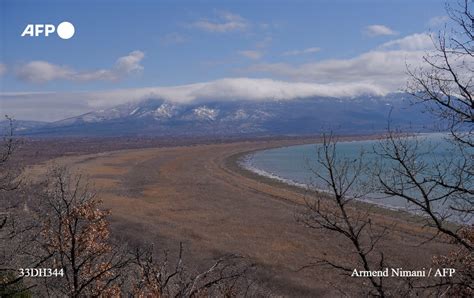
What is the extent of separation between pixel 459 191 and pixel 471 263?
301 centimetres

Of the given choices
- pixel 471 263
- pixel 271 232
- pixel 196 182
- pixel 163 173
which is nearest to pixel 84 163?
pixel 163 173

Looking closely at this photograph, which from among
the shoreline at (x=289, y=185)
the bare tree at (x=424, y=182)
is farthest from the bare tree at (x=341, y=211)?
the shoreline at (x=289, y=185)

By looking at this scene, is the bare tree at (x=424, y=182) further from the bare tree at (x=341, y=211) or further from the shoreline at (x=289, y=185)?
the shoreline at (x=289, y=185)

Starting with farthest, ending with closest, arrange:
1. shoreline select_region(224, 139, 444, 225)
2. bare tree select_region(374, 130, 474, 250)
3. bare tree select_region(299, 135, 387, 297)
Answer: shoreline select_region(224, 139, 444, 225), bare tree select_region(299, 135, 387, 297), bare tree select_region(374, 130, 474, 250)

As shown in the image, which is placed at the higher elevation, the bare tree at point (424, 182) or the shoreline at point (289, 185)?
the bare tree at point (424, 182)

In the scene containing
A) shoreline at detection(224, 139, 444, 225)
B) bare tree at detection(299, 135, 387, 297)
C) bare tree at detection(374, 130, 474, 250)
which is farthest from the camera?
shoreline at detection(224, 139, 444, 225)

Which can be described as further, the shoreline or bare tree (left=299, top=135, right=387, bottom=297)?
the shoreline

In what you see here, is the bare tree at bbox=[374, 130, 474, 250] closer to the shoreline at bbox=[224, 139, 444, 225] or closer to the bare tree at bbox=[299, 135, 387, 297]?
the bare tree at bbox=[299, 135, 387, 297]

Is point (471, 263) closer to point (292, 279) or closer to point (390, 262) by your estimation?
point (292, 279)

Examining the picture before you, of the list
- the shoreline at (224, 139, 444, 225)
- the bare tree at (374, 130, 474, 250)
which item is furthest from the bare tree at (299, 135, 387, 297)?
the shoreline at (224, 139, 444, 225)

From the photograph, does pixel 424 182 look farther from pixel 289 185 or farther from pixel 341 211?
pixel 289 185

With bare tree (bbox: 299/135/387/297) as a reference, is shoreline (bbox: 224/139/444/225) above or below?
below

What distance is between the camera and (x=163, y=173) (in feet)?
262

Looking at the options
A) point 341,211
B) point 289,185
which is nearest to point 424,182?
point 341,211
